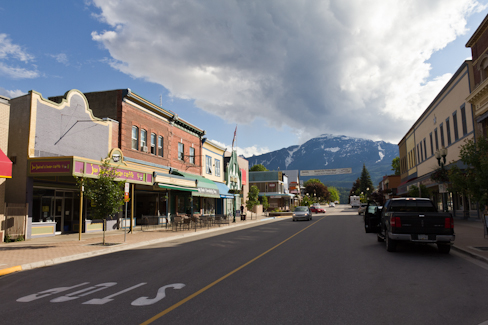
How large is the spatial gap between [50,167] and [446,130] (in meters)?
30.5

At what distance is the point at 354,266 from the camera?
9797mm

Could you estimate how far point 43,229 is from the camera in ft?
62.6

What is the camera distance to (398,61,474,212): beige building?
2573 centimetres

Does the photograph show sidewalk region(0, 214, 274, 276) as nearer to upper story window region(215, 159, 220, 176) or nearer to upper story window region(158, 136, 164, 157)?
upper story window region(158, 136, 164, 157)

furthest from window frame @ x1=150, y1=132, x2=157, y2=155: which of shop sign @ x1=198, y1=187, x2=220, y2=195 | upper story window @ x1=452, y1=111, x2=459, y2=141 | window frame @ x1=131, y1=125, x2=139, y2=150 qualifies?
upper story window @ x1=452, y1=111, x2=459, y2=141

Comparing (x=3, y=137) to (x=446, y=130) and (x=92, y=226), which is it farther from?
(x=446, y=130)

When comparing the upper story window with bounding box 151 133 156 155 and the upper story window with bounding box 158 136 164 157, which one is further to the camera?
the upper story window with bounding box 158 136 164 157

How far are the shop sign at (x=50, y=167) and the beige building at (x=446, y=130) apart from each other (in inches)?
728

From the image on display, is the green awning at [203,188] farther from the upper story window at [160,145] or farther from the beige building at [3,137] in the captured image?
the beige building at [3,137]

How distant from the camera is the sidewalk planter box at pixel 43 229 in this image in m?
18.5

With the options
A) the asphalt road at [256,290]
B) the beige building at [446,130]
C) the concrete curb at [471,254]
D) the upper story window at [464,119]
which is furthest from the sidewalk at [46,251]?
the upper story window at [464,119]

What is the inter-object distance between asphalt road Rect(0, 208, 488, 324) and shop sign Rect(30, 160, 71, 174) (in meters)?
6.74

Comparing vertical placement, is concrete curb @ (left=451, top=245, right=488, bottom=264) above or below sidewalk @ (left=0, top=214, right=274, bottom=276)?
above

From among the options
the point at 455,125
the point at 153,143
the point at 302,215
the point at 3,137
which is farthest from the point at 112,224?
the point at 455,125
